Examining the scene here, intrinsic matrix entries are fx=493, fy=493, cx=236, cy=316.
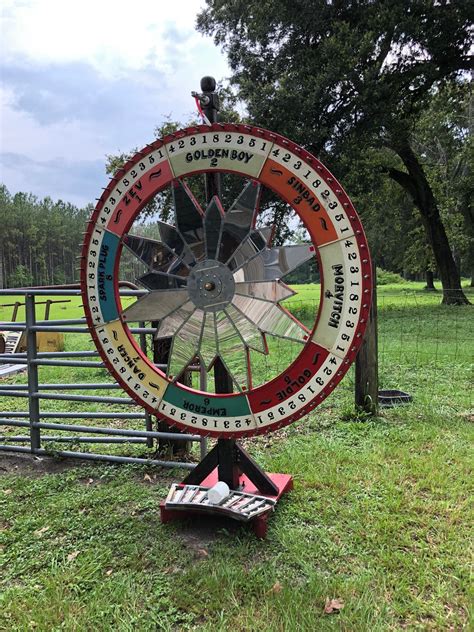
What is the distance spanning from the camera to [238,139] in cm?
238

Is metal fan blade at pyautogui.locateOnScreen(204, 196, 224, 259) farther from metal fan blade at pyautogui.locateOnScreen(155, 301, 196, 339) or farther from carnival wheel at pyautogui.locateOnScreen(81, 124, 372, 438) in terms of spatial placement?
metal fan blade at pyautogui.locateOnScreen(155, 301, 196, 339)

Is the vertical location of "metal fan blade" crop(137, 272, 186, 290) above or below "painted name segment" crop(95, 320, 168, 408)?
above

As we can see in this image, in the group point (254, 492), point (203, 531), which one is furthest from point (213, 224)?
point (203, 531)

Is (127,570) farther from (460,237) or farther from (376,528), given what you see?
(460,237)

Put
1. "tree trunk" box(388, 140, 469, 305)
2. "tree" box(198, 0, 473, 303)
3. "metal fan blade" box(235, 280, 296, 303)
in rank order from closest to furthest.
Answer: "metal fan blade" box(235, 280, 296, 303) → "tree" box(198, 0, 473, 303) → "tree trunk" box(388, 140, 469, 305)

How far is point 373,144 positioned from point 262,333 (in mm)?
11370

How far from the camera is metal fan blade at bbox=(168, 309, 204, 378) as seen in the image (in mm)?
2541

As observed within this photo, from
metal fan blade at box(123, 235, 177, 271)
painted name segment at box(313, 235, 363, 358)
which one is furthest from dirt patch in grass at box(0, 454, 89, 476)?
painted name segment at box(313, 235, 363, 358)

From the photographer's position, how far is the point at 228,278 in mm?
2467

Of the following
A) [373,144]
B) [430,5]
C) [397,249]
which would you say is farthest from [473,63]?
[397,249]

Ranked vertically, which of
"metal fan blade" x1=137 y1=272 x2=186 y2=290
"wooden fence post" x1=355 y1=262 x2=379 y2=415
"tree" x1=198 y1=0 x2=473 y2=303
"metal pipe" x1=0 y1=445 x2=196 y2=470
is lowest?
"metal pipe" x1=0 y1=445 x2=196 y2=470

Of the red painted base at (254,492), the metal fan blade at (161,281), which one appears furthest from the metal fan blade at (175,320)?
the red painted base at (254,492)

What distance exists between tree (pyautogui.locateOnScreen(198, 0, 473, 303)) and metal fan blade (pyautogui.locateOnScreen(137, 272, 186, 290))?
8898 millimetres

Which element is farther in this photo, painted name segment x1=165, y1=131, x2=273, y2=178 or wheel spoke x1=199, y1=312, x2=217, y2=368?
wheel spoke x1=199, y1=312, x2=217, y2=368
